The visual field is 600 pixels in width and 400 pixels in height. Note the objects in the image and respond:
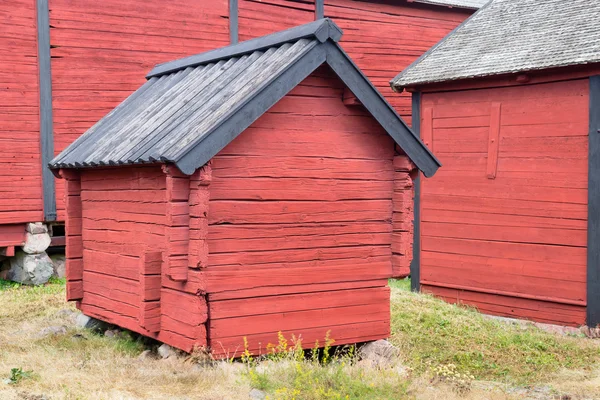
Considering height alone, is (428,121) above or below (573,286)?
above

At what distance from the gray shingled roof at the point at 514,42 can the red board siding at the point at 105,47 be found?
3947 mm

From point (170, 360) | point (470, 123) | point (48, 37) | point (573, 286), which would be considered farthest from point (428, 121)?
point (170, 360)

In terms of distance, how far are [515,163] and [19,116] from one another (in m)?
7.65

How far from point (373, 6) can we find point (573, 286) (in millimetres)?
7643

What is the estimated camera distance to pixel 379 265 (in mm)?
7949

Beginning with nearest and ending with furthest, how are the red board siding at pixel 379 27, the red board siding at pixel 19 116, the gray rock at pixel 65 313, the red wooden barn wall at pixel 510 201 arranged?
1. the gray rock at pixel 65 313
2. the red wooden barn wall at pixel 510 201
3. the red board siding at pixel 19 116
4. the red board siding at pixel 379 27

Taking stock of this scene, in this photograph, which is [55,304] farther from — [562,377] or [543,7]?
[543,7]

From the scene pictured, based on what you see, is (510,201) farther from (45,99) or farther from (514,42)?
(45,99)

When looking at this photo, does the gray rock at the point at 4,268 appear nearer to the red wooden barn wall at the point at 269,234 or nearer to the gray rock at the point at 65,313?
the gray rock at the point at 65,313

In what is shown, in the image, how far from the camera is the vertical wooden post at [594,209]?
421 inches

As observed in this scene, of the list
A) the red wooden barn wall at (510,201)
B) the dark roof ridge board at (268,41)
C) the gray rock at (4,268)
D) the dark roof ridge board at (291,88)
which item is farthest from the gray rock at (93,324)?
the red wooden barn wall at (510,201)

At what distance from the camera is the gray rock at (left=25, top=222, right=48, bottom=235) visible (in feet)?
41.6

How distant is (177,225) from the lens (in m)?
6.88

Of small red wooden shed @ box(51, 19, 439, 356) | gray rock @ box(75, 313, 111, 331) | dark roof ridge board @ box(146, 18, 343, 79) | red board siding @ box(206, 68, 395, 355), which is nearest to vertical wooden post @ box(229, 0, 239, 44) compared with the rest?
dark roof ridge board @ box(146, 18, 343, 79)
